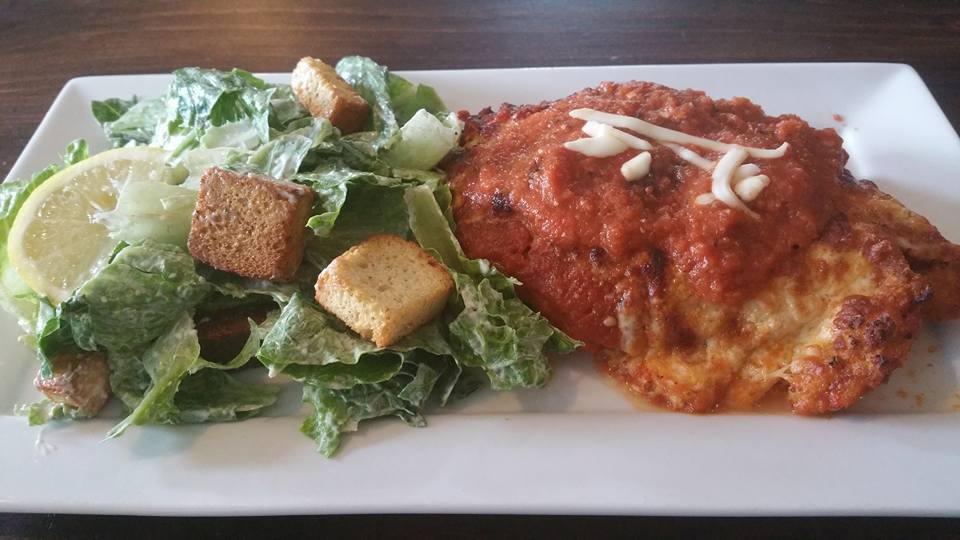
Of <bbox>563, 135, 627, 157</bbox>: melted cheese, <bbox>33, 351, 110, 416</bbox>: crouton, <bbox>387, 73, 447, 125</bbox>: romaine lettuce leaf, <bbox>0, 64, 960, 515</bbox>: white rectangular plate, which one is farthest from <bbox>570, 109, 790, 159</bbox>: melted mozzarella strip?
<bbox>33, 351, 110, 416</bbox>: crouton

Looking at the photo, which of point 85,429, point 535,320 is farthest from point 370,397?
point 85,429

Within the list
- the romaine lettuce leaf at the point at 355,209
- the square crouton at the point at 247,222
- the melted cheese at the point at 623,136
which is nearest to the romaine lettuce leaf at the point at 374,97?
the romaine lettuce leaf at the point at 355,209

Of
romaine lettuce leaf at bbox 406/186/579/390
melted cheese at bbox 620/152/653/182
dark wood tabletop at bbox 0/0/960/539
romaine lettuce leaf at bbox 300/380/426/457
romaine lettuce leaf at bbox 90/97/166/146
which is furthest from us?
dark wood tabletop at bbox 0/0/960/539

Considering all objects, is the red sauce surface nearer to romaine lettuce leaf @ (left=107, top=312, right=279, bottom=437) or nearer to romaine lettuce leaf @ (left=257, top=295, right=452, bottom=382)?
romaine lettuce leaf @ (left=257, top=295, right=452, bottom=382)

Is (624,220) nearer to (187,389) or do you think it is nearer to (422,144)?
(422,144)

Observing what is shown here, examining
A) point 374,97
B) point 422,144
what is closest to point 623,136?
point 422,144

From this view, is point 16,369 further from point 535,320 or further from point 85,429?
point 535,320
